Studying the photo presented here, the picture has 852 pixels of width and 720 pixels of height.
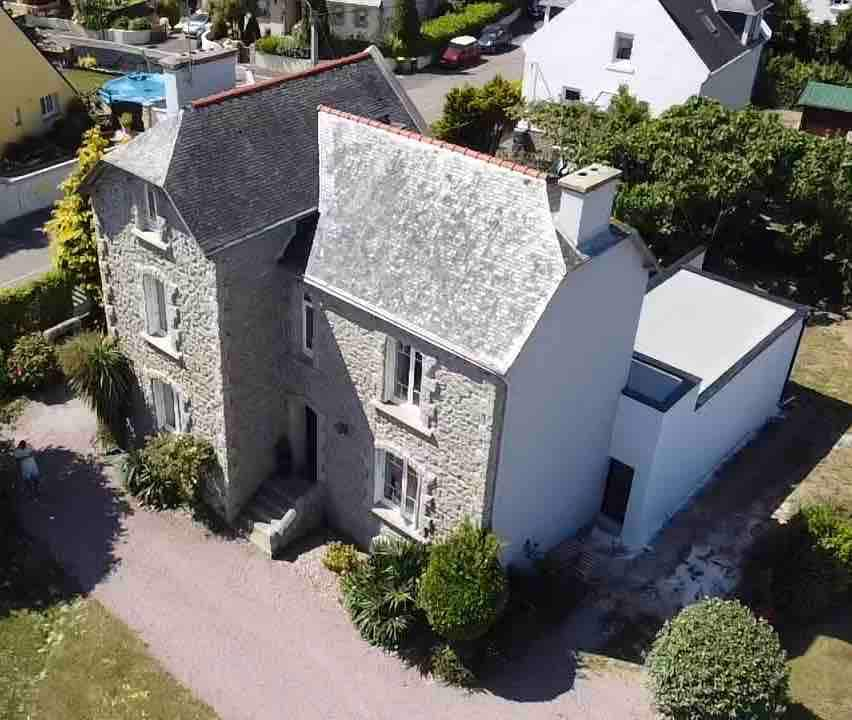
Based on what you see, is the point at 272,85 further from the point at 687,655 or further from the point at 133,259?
the point at 687,655

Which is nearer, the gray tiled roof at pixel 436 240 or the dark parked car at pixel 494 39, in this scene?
the gray tiled roof at pixel 436 240

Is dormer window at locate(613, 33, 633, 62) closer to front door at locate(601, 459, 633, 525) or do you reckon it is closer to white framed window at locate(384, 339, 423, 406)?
front door at locate(601, 459, 633, 525)

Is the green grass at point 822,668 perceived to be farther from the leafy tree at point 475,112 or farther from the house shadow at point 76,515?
the leafy tree at point 475,112

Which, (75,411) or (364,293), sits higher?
(364,293)

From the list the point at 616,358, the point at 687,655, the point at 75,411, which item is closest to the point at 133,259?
the point at 75,411

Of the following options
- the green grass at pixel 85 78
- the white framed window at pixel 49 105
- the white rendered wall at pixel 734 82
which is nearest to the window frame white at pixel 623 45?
the white rendered wall at pixel 734 82
